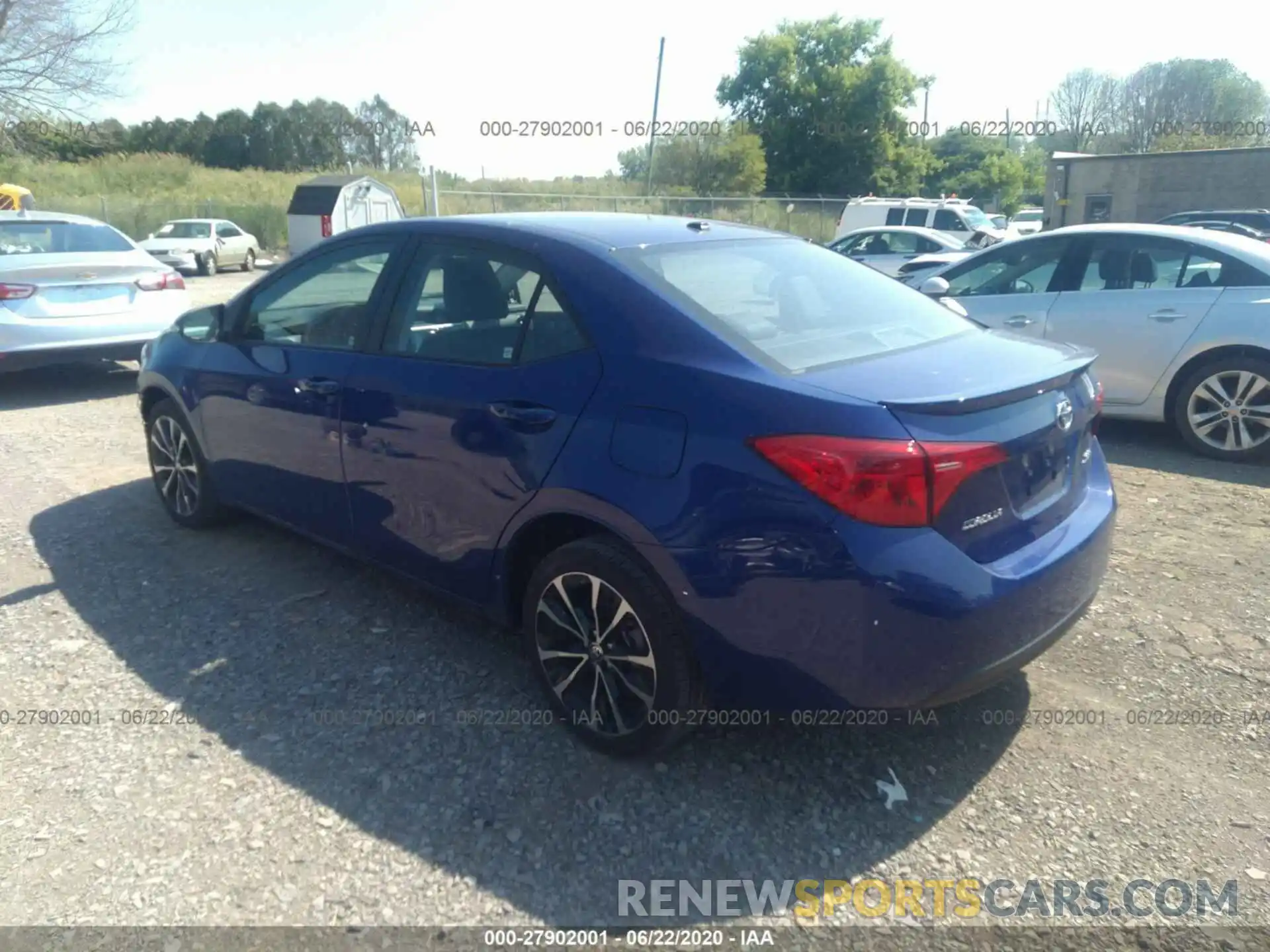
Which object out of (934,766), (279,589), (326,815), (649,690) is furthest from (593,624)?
(279,589)

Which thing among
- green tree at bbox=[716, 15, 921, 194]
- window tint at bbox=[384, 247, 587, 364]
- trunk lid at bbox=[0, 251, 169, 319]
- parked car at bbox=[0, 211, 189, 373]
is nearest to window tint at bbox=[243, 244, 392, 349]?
window tint at bbox=[384, 247, 587, 364]

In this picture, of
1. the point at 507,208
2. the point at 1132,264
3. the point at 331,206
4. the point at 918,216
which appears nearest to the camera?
the point at 1132,264

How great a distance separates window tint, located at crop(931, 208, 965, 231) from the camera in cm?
2120

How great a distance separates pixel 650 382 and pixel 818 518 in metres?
0.67

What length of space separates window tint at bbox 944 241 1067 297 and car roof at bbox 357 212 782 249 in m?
3.76

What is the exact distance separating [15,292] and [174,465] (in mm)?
4007

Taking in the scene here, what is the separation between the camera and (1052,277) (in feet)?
23.3

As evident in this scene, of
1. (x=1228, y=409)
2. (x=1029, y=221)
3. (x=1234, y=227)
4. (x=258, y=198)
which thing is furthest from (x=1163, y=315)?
(x=258, y=198)

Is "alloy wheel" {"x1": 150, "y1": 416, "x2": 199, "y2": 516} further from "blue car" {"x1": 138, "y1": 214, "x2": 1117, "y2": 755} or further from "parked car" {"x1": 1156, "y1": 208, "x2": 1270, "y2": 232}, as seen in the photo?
"parked car" {"x1": 1156, "y1": 208, "x2": 1270, "y2": 232}

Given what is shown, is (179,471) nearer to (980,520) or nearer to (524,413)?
(524,413)

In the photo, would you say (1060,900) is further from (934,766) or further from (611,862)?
(611,862)

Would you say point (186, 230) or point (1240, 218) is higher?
point (1240, 218)

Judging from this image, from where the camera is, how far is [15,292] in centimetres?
802

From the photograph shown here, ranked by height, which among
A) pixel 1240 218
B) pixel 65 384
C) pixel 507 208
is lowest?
pixel 65 384
